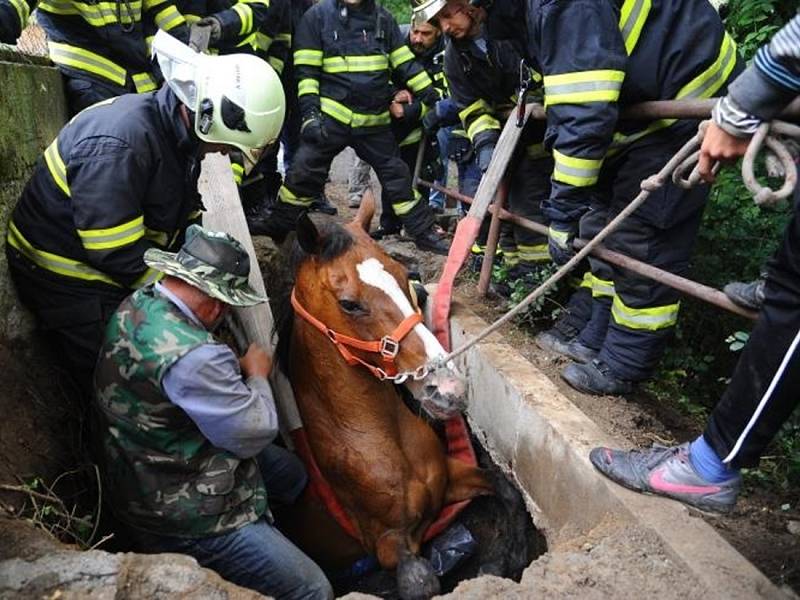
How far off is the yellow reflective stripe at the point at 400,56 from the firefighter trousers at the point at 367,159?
614 mm

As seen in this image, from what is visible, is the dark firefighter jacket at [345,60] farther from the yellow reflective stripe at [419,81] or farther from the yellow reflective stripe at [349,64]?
the yellow reflective stripe at [419,81]

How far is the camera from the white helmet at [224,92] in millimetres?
2727

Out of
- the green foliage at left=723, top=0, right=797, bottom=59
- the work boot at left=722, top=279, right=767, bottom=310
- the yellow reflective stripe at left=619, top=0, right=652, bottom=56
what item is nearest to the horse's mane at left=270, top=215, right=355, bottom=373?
the yellow reflective stripe at left=619, top=0, right=652, bottom=56

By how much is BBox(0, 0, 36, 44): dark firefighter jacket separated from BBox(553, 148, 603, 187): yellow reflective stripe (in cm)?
285

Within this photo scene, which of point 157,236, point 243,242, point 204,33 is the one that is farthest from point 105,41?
point 157,236

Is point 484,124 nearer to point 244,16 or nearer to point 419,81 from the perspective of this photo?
point 419,81

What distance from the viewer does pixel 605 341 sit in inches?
121

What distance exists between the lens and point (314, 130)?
5.29 m

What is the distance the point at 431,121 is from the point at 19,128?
3.83m

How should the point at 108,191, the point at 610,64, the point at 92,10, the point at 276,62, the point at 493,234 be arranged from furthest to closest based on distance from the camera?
the point at 276,62 < the point at 493,234 < the point at 92,10 < the point at 108,191 < the point at 610,64

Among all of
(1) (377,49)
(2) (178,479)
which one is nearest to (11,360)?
(2) (178,479)

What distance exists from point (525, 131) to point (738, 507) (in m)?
2.48

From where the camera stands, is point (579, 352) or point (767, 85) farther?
point (579, 352)

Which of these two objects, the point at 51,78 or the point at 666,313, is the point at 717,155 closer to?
the point at 666,313
